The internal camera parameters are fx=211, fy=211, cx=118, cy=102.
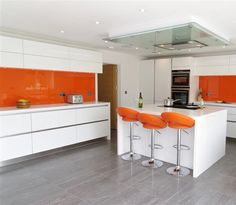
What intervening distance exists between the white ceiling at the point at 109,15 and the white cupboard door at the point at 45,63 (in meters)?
0.50

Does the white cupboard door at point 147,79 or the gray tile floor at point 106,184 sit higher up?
the white cupboard door at point 147,79

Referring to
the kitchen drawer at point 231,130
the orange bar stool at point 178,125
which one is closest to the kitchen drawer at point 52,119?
the orange bar stool at point 178,125

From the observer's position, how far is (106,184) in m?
2.96

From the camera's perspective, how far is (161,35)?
11.7ft

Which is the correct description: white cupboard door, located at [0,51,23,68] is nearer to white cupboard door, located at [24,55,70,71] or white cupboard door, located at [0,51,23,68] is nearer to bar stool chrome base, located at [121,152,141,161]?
white cupboard door, located at [24,55,70,71]

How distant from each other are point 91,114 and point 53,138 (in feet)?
3.50

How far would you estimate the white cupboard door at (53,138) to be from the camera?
383 cm

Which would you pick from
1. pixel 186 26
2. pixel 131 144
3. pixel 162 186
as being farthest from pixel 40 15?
pixel 162 186

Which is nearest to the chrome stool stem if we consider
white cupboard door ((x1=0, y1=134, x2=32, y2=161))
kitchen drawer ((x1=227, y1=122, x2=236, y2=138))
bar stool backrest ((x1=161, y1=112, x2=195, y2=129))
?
bar stool backrest ((x1=161, y1=112, x2=195, y2=129))

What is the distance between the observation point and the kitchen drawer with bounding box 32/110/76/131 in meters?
3.81

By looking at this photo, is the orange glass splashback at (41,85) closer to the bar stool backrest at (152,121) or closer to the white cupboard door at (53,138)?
the white cupboard door at (53,138)

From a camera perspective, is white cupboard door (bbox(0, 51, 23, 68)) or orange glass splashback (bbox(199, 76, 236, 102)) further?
orange glass splashback (bbox(199, 76, 236, 102))

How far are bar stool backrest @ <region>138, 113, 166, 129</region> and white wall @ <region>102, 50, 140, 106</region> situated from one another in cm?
279

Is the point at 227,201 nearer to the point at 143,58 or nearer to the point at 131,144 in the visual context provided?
the point at 131,144
